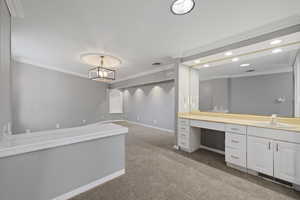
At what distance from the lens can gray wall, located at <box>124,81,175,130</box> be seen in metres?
5.08

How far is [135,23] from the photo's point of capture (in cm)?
200

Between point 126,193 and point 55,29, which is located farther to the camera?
point 55,29

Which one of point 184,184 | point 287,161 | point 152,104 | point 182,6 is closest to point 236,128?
point 287,161

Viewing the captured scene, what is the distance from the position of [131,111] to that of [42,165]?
19.0 feet

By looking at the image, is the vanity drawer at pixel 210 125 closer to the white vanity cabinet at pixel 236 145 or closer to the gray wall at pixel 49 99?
the white vanity cabinet at pixel 236 145

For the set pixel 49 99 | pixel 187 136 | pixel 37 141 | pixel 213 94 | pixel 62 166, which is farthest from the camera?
pixel 49 99

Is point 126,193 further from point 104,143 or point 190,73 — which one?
point 190,73

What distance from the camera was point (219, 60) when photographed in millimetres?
2781

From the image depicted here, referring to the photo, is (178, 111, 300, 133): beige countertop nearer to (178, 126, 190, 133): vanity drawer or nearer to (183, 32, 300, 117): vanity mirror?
(183, 32, 300, 117): vanity mirror

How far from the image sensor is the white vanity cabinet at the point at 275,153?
5.34 feet

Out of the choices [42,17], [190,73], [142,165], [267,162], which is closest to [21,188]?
[142,165]

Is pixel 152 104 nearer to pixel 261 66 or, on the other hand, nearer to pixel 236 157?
pixel 236 157

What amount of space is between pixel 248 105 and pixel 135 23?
282cm

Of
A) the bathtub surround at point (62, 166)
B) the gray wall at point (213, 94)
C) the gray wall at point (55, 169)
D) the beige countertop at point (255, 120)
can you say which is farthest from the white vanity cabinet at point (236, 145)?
the gray wall at point (55, 169)
